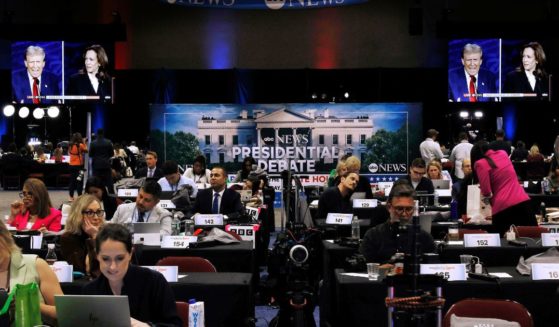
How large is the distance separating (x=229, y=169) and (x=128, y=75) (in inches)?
279

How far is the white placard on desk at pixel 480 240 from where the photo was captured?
25.6 feet

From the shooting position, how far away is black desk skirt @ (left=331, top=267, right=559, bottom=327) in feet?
20.4

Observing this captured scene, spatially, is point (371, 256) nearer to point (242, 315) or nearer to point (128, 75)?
point (242, 315)

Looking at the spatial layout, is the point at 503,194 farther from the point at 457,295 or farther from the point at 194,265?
the point at 194,265

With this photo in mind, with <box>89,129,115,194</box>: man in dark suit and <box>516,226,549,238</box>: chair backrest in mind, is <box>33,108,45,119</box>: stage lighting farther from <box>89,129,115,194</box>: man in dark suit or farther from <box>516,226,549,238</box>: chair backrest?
<box>516,226,549,238</box>: chair backrest

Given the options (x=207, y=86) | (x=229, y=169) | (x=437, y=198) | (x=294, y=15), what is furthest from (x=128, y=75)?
(x=437, y=198)

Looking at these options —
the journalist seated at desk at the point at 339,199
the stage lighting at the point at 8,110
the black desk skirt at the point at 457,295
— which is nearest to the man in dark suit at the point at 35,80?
the stage lighting at the point at 8,110

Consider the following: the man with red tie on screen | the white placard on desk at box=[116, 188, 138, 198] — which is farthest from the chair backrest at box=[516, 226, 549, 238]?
the man with red tie on screen

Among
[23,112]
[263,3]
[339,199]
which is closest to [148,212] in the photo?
[339,199]

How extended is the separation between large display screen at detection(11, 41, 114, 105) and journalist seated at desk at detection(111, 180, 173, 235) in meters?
13.0

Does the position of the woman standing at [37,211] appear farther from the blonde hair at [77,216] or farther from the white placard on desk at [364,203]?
the white placard on desk at [364,203]

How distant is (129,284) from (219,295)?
1924 millimetres

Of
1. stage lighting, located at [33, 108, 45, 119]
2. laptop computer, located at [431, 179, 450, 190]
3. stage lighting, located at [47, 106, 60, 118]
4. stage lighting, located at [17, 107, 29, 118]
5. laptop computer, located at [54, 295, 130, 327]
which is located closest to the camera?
laptop computer, located at [54, 295, 130, 327]

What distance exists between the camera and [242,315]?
6.52 meters
